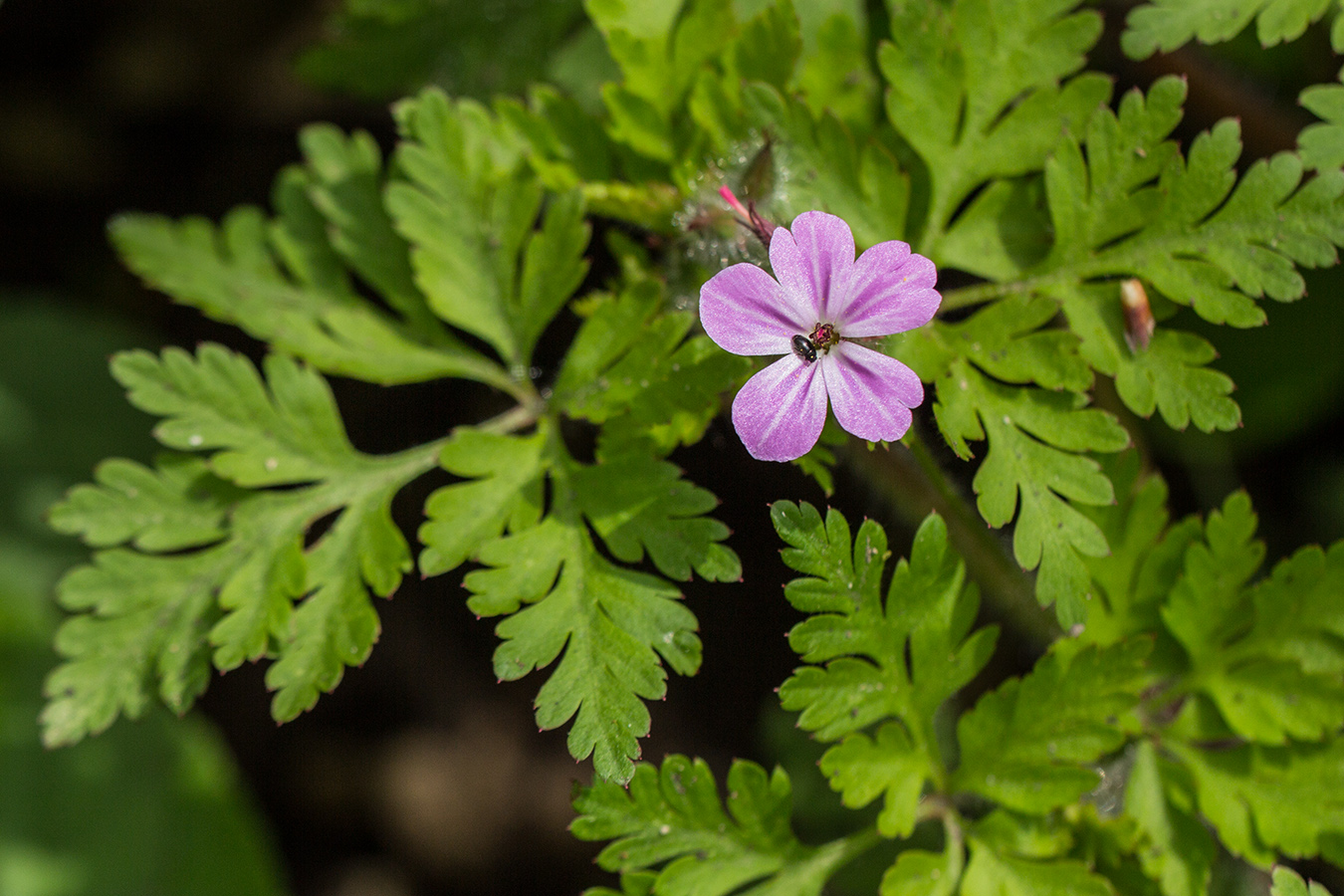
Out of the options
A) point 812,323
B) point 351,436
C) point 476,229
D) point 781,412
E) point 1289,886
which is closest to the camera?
point 781,412

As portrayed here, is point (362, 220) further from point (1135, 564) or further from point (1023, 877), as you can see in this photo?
point (1023, 877)

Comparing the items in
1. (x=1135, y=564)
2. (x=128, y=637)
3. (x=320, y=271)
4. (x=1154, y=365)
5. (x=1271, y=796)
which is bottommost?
(x=1271, y=796)

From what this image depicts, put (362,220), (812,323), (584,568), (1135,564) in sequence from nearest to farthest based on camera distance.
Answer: (812,323)
(584,568)
(1135,564)
(362,220)

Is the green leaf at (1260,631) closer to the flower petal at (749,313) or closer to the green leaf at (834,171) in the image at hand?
the green leaf at (834,171)

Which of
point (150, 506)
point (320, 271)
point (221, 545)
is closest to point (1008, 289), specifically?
point (320, 271)

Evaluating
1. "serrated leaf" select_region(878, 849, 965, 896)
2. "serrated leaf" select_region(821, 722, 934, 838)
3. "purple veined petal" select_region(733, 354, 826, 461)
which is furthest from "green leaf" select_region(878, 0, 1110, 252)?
"serrated leaf" select_region(878, 849, 965, 896)

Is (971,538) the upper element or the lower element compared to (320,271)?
lower

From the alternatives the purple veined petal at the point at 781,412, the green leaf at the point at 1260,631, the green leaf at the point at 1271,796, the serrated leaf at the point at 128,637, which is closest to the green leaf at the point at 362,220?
the serrated leaf at the point at 128,637

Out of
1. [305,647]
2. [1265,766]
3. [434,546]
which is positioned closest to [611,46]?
[434,546]
